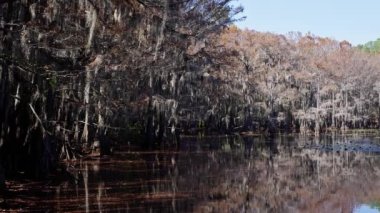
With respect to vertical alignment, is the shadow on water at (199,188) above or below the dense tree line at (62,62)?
below

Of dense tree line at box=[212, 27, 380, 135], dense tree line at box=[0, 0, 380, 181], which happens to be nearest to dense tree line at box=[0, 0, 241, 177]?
dense tree line at box=[0, 0, 380, 181]

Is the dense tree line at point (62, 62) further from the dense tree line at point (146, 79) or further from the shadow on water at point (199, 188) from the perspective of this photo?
the shadow on water at point (199, 188)

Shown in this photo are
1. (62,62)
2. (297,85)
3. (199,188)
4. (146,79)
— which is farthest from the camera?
(297,85)

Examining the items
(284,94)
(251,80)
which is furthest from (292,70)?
(251,80)

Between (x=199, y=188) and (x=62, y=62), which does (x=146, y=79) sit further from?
(x=199, y=188)

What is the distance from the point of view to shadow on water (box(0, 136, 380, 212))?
10215 millimetres

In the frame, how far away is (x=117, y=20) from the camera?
964 centimetres

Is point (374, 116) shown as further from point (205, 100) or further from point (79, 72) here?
point (79, 72)

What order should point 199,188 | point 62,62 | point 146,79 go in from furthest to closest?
point 146,79 < point 199,188 < point 62,62

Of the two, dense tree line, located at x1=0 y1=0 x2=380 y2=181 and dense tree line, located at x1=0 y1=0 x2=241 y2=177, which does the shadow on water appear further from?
dense tree line, located at x1=0 y1=0 x2=380 y2=181

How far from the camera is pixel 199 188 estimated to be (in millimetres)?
12914

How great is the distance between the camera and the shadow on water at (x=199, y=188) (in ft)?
33.5

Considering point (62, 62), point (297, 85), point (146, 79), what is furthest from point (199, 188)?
point (297, 85)

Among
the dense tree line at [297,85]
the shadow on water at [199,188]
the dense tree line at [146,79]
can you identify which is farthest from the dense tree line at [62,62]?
the dense tree line at [297,85]
